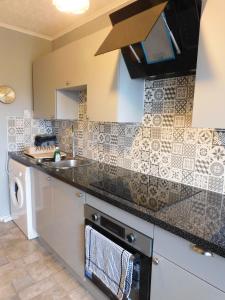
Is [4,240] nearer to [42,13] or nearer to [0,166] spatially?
[0,166]

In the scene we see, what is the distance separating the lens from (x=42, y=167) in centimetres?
197

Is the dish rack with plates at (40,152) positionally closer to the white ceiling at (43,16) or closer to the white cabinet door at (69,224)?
the white cabinet door at (69,224)

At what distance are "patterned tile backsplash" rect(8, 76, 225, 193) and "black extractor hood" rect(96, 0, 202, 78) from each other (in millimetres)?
254

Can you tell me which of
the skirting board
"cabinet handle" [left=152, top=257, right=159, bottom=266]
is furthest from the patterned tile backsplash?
the skirting board

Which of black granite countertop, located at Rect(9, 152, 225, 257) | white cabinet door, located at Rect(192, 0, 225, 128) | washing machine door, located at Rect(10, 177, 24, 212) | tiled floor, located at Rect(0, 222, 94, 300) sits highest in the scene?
white cabinet door, located at Rect(192, 0, 225, 128)

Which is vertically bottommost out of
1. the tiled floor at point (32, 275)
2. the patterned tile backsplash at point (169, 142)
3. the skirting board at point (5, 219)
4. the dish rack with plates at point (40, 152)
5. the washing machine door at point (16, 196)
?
the tiled floor at point (32, 275)

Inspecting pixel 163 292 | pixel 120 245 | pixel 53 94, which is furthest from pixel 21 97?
pixel 163 292

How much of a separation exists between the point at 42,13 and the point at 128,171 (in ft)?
5.77

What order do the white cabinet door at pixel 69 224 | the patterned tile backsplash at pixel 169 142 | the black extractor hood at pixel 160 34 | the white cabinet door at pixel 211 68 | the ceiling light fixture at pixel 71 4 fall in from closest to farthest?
the white cabinet door at pixel 211 68 → the black extractor hood at pixel 160 34 → the ceiling light fixture at pixel 71 4 → the patterned tile backsplash at pixel 169 142 → the white cabinet door at pixel 69 224

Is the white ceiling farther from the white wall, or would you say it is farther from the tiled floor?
the tiled floor

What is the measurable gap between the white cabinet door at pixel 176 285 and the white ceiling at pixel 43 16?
2.02m

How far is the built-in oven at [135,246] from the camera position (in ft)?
3.77

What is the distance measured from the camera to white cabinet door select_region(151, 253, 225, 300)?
2.99 ft

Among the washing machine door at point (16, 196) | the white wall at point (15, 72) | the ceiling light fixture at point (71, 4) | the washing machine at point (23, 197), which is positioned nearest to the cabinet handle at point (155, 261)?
the ceiling light fixture at point (71, 4)
